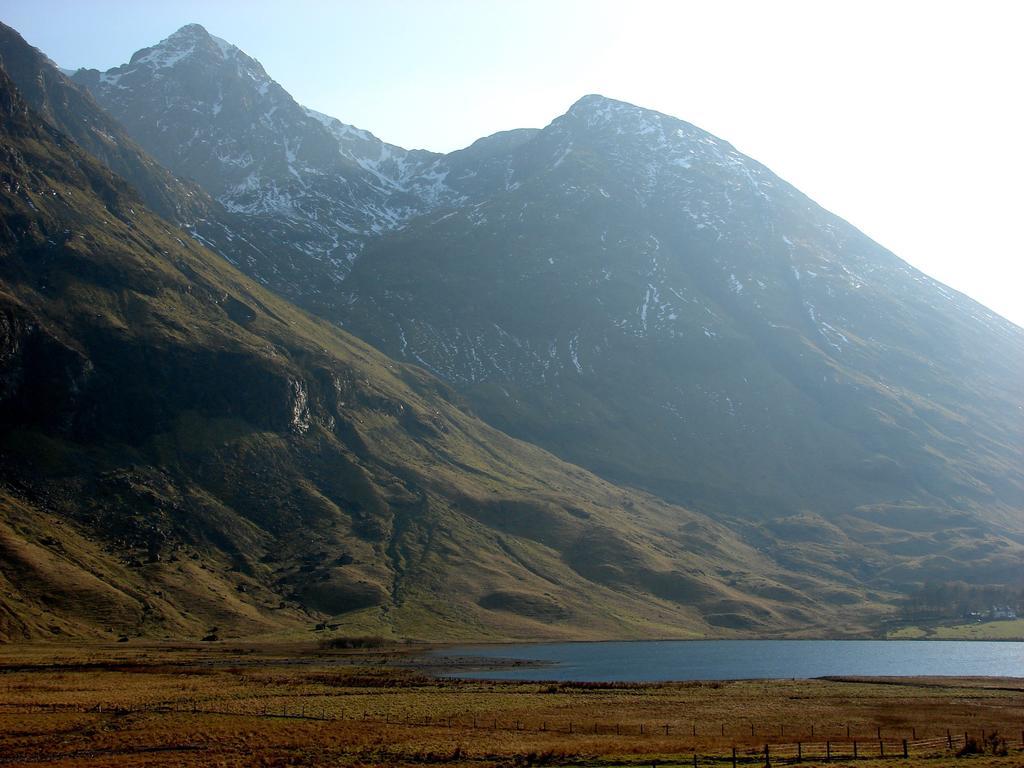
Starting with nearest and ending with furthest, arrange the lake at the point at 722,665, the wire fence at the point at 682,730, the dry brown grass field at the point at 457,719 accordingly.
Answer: the dry brown grass field at the point at 457,719
the wire fence at the point at 682,730
the lake at the point at 722,665

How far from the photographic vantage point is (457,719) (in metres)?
80.5

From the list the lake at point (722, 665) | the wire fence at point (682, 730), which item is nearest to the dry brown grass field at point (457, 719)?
the wire fence at point (682, 730)

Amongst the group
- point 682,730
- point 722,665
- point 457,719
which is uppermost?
point 682,730

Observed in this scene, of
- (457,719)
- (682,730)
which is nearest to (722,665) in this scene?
(682,730)

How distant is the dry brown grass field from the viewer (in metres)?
61.6

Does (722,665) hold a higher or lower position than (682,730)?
lower

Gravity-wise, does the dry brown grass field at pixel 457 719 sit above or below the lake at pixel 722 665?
above

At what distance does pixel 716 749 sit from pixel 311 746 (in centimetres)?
3040

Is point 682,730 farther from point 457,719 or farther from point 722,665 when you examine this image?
point 722,665

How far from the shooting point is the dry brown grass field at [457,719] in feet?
202

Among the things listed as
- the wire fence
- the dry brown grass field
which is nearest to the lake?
the dry brown grass field

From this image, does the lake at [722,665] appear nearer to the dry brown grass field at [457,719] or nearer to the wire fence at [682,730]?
the dry brown grass field at [457,719]

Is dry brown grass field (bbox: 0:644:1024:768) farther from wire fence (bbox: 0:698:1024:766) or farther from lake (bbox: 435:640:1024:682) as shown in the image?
lake (bbox: 435:640:1024:682)

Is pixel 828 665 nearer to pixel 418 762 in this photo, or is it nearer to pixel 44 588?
pixel 418 762
